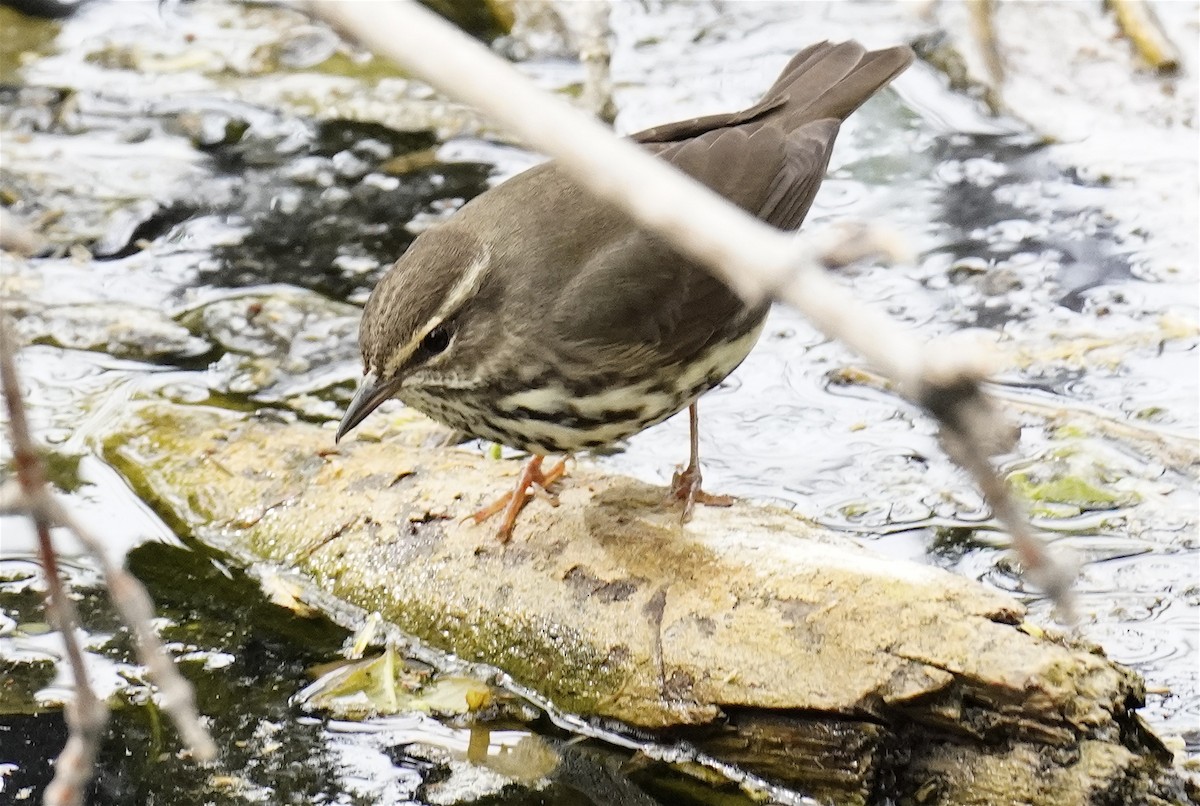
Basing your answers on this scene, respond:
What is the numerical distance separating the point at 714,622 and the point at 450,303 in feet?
3.29

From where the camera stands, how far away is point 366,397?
3.71 meters

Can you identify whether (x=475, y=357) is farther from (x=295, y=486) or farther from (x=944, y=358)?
(x=944, y=358)

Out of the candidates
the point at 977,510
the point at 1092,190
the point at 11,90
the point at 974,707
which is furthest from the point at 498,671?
the point at 11,90

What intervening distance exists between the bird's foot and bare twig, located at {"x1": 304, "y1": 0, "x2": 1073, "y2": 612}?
2.74 m

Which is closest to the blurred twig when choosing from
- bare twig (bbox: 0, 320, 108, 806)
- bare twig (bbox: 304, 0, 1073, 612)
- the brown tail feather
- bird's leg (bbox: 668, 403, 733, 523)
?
bare twig (bbox: 0, 320, 108, 806)

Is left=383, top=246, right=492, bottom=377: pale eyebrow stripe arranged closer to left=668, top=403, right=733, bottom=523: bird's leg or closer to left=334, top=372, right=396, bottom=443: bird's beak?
left=334, top=372, right=396, bottom=443: bird's beak

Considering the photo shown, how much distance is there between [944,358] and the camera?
1.01 metres

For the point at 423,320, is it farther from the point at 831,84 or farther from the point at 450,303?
the point at 831,84

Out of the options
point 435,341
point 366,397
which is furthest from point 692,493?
point 366,397

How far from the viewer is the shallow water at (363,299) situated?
3842 mm

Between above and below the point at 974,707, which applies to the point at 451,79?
above

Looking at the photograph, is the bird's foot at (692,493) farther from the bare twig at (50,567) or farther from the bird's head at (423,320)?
the bare twig at (50,567)

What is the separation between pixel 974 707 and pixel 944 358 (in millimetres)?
2435

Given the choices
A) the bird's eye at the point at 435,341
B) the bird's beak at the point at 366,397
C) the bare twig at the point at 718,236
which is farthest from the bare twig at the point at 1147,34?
the bare twig at the point at 718,236
